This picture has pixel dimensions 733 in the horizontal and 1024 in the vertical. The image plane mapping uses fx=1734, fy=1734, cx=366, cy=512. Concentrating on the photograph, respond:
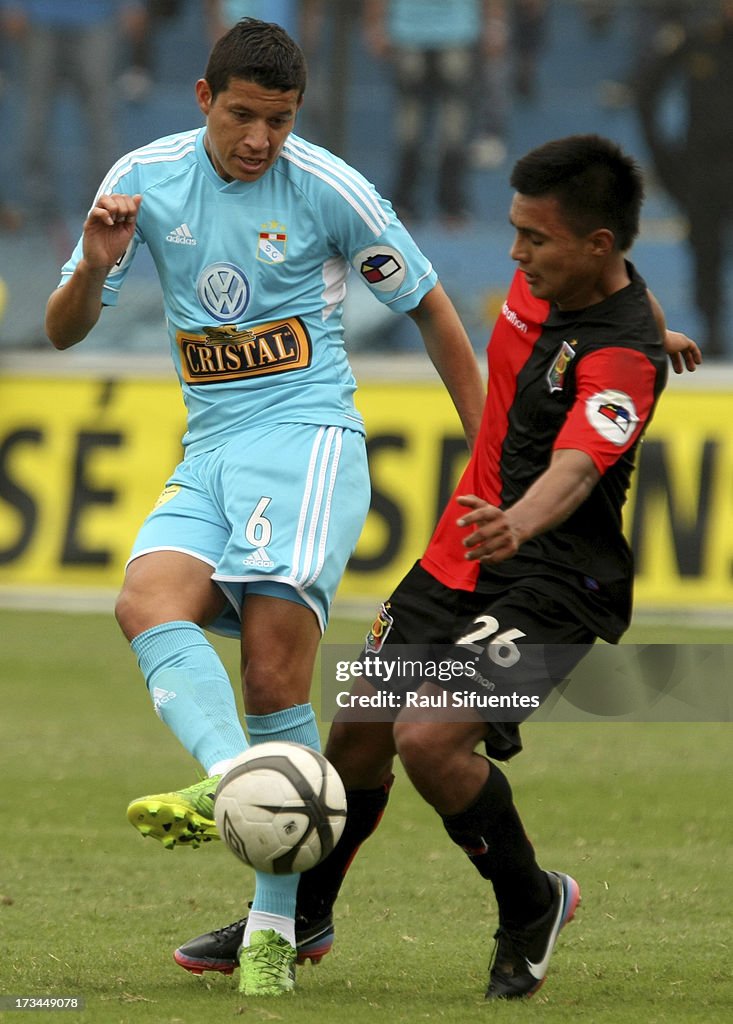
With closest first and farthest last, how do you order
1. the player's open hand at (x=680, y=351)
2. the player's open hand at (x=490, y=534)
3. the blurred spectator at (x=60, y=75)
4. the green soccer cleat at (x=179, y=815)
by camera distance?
1. the player's open hand at (x=490, y=534)
2. the green soccer cleat at (x=179, y=815)
3. the player's open hand at (x=680, y=351)
4. the blurred spectator at (x=60, y=75)

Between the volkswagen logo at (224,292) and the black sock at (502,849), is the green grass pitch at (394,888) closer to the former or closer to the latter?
the black sock at (502,849)

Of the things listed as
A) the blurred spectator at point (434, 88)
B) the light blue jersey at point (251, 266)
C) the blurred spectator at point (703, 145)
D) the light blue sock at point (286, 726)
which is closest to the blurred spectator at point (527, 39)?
the blurred spectator at point (434, 88)

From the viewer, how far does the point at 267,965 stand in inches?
167

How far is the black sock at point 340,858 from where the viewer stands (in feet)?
14.8

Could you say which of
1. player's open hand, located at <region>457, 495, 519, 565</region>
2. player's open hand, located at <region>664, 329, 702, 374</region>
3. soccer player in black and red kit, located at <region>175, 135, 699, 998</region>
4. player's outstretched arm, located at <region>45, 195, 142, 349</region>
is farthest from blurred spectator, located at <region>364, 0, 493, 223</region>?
player's open hand, located at <region>457, 495, 519, 565</region>

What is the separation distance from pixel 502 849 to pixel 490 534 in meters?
0.92

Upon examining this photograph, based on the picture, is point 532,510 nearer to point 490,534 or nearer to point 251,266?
point 490,534

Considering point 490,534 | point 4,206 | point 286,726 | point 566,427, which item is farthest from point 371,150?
point 490,534

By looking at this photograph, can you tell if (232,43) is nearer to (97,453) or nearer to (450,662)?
(450,662)

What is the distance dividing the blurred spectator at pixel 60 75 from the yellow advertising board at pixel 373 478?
8.24ft

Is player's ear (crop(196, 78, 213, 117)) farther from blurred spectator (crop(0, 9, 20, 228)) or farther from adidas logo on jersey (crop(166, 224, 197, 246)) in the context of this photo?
blurred spectator (crop(0, 9, 20, 228))

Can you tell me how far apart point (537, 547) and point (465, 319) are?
824 centimetres

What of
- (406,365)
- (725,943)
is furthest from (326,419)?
(406,365)

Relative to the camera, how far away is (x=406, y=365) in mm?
11023
